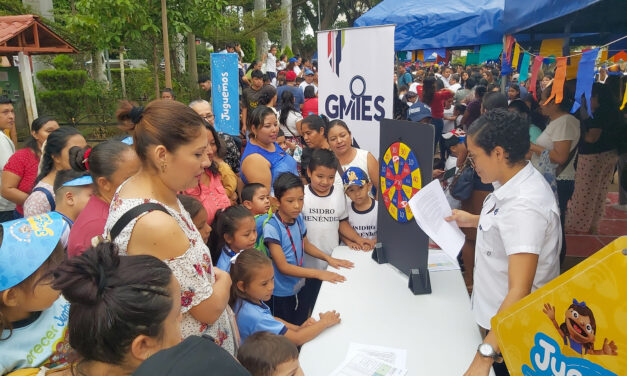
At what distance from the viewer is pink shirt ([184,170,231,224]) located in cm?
279

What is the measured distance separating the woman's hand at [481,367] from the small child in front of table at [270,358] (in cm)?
59

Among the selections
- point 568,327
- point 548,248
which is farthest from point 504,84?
point 568,327

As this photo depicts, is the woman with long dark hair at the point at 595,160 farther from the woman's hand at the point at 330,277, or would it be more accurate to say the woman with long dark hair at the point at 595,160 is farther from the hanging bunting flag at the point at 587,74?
the woman's hand at the point at 330,277

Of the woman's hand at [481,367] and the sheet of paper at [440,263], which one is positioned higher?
the woman's hand at [481,367]

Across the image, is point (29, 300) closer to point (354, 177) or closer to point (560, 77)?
point (354, 177)

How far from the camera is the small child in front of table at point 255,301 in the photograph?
6.24 ft

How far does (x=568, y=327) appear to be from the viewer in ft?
→ 3.75

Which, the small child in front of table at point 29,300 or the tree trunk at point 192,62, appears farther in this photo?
the tree trunk at point 192,62

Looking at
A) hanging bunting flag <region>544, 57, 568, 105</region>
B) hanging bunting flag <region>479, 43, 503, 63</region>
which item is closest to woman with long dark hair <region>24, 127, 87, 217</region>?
hanging bunting flag <region>544, 57, 568, 105</region>

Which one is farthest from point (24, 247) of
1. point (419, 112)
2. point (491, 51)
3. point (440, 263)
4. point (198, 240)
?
point (491, 51)

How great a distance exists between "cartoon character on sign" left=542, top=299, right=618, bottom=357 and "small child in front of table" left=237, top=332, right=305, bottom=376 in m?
0.86

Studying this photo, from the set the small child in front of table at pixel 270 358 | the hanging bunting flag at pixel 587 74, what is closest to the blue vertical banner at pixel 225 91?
the hanging bunting flag at pixel 587 74

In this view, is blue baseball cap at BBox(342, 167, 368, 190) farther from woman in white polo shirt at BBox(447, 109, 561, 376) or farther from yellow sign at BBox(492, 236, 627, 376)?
yellow sign at BBox(492, 236, 627, 376)

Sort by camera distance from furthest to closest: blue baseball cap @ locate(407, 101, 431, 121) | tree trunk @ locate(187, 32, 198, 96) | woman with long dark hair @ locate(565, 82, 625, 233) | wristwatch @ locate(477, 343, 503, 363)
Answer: tree trunk @ locate(187, 32, 198, 96), blue baseball cap @ locate(407, 101, 431, 121), woman with long dark hair @ locate(565, 82, 625, 233), wristwatch @ locate(477, 343, 503, 363)
